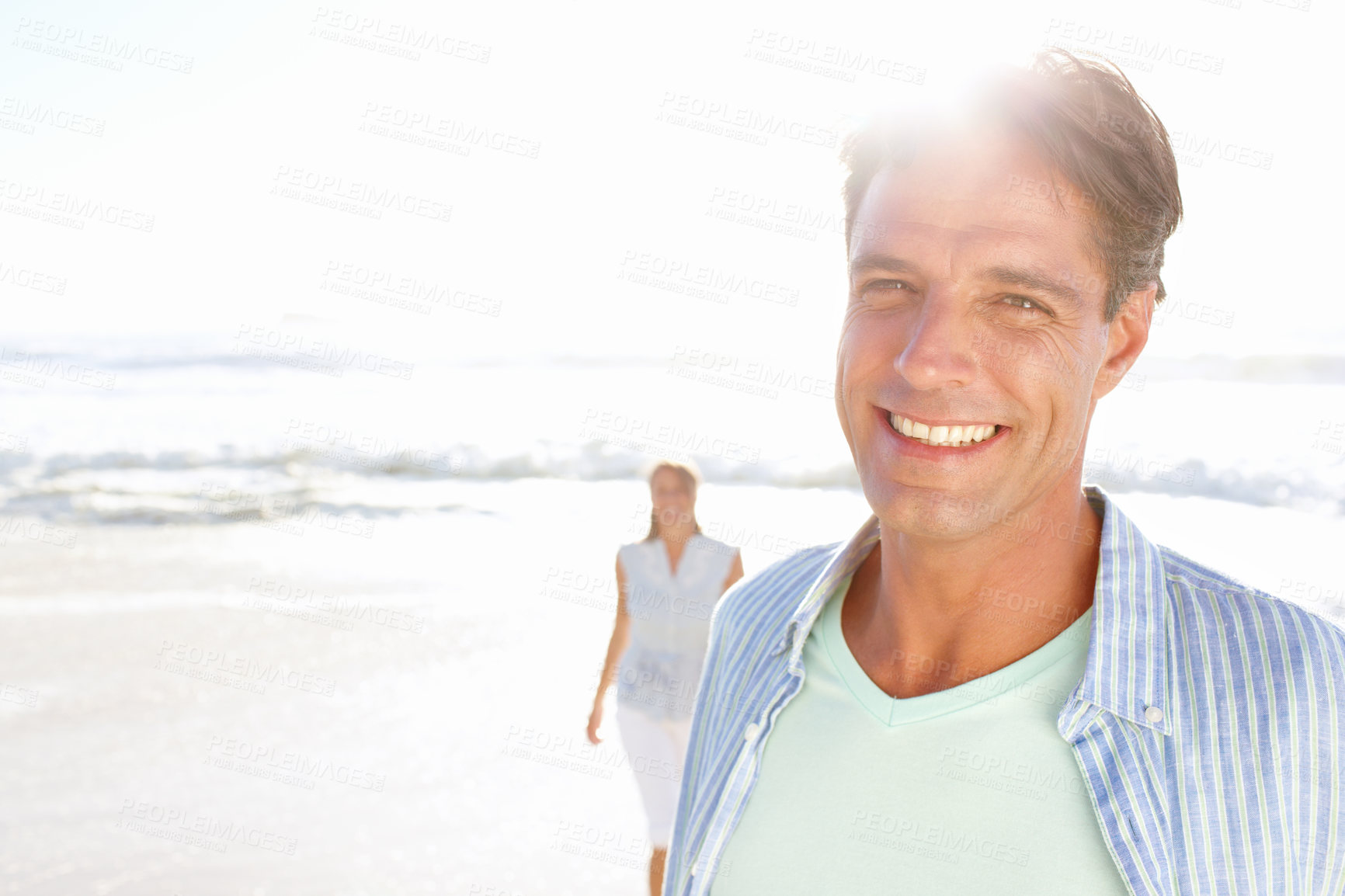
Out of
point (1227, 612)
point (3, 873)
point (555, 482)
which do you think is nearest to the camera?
point (1227, 612)

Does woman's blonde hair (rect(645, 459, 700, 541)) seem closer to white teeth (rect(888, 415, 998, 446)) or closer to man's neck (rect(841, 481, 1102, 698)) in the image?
man's neck (rect(841, 481, 1102, 698))

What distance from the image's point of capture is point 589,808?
19.2 ft

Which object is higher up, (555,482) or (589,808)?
(555,482)

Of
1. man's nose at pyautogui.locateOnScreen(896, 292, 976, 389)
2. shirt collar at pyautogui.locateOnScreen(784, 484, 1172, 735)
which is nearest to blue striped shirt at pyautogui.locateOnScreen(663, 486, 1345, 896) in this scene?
shirt collar at pyautogui.locateOnScreen(784, 484, 1172, 735)

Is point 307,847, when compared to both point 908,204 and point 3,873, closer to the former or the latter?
point 3,873

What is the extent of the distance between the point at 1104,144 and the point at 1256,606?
665mm

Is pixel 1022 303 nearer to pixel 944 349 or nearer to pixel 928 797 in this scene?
A: pixel 944 349

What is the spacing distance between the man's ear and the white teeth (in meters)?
0.20

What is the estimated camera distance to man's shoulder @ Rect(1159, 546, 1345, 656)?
1273 millimetres

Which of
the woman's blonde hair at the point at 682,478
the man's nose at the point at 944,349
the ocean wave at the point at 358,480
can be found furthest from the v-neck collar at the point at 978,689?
the ocean wave at the point at 358,480

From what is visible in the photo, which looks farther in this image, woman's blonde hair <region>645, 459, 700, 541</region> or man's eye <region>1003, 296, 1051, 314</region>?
woman's blonde hair <region>645, 459, 700, 541</region>

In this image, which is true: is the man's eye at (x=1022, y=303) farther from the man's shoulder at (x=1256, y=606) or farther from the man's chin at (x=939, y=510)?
the man's shoulder at (x=1256, y=606)

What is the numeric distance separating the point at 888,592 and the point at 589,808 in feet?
15.2

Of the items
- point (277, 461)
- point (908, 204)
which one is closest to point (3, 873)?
point (908, 204)
